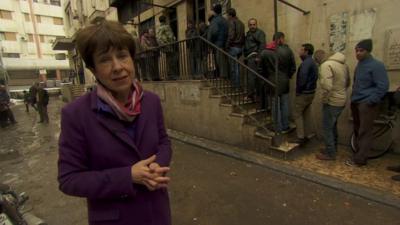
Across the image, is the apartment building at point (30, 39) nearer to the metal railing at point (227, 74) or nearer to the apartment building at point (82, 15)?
the apartment building at point (82, 15)

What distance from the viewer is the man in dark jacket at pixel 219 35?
5.89 meters

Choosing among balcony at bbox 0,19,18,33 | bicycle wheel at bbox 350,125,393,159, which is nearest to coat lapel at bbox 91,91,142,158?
bicycle wheel at bbox 350,125,393,159

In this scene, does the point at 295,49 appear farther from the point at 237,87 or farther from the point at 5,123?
the point at 5,123

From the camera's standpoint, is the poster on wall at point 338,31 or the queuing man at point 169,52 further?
the queuing man at point 169,52

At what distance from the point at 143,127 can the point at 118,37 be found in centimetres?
47

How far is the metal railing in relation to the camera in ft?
17.6

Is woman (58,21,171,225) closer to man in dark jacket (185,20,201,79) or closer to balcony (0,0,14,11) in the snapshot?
man in dark jacket (185,20,201,79)

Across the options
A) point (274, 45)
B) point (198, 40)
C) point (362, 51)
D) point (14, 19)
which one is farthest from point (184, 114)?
point (14, 19)

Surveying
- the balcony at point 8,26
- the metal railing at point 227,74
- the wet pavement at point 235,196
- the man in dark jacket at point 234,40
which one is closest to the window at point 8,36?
the balcony at point 8,26

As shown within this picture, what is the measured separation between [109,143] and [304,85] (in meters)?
4.49

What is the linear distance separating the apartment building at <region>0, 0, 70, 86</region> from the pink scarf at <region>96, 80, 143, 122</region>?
1482 inches

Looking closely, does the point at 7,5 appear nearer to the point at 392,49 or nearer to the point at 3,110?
the point at 3,110

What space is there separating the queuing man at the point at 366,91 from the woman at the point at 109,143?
3.75 meters

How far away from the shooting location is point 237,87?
19.1ft
